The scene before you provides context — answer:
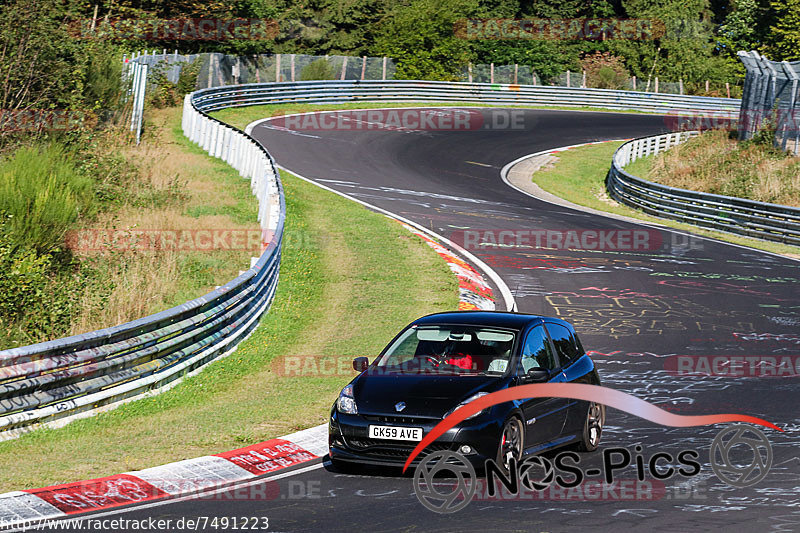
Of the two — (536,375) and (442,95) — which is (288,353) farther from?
(442,95)

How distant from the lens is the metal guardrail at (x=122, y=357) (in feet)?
32.9

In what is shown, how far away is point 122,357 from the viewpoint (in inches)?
446

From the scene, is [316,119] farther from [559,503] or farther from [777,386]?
[559,503]

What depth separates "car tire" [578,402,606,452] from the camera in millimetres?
10258

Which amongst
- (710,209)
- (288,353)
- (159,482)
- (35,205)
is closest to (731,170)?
(710,209)

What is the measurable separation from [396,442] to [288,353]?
617 cm

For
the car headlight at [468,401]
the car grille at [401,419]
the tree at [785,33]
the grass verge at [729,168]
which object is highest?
the tree at [785,33]

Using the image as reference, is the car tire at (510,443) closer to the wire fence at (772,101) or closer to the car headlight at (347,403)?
the car headlight at (347,403)

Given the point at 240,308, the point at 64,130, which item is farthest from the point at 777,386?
the point at 64,130

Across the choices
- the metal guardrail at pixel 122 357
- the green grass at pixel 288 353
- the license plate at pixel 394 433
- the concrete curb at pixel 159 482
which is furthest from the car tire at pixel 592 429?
the metal guardrail at pixel 122 357

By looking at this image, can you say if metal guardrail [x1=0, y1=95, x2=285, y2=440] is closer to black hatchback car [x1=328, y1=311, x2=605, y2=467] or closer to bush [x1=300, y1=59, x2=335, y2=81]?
black hatchback car [x1=328, y1=311, x2=605, y2=467]

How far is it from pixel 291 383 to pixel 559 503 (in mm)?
5648

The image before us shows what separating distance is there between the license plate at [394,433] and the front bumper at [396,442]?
0.04m

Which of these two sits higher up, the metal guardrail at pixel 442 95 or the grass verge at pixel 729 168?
the metal guardrail at pixel 442 95
